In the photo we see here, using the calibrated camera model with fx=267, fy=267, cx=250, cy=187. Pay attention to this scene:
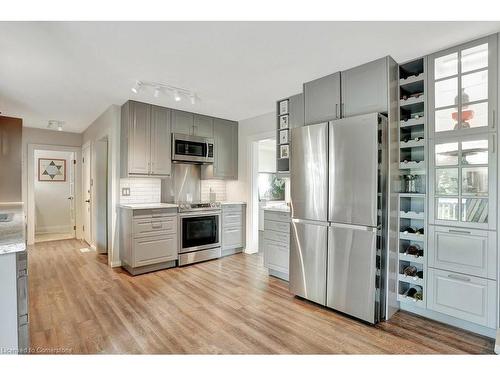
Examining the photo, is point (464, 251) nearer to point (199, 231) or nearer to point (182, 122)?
point (199, 231)

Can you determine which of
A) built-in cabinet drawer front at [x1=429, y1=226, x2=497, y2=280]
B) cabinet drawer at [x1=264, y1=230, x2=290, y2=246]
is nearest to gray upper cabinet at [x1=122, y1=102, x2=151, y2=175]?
cabinet drawer at [x1=264, y1=230, x2=290, y2=246]

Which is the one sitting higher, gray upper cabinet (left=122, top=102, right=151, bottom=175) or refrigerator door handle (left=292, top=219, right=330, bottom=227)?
gray upper cabinet (left=122, top=102, right=151, bottom=175)

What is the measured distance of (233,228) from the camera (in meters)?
4.78

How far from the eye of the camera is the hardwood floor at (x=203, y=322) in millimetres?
2023

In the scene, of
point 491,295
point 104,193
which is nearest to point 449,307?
point 491,295

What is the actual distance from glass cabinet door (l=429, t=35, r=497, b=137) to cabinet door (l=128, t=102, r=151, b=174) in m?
3.50

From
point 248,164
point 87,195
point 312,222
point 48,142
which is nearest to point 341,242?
point 312,222

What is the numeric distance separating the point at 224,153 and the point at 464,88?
11.6 feet

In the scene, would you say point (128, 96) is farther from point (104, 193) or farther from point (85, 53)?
point (104, 193)

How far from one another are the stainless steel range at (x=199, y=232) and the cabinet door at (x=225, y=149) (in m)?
0.73

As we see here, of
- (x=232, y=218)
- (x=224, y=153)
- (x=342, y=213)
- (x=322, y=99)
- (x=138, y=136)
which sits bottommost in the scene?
(x=232, y=218)

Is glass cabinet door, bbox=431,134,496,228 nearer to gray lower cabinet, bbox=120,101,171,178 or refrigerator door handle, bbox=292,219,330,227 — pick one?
refrigerator door handle, bbox=292,219,330,227

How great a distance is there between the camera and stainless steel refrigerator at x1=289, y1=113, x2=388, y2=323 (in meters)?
2.35
